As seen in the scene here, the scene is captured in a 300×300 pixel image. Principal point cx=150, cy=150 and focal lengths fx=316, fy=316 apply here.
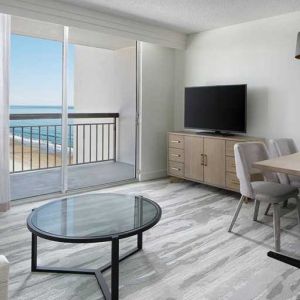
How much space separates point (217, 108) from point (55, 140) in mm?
2771

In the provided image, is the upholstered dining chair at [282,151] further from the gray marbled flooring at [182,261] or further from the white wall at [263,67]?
the white wall at [263,67]

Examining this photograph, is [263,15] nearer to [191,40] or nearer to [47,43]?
[191,40]

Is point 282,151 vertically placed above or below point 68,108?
below

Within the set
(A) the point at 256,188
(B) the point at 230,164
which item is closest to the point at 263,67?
(B) the point at 230,164

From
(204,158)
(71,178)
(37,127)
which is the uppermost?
(37,127)

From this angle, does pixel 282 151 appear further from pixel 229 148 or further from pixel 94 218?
pixel 94 218

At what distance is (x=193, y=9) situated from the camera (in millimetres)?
3869

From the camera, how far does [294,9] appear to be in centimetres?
379

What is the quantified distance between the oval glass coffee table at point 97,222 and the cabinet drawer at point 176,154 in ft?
7.16

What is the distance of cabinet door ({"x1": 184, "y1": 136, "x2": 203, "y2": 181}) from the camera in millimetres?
4574

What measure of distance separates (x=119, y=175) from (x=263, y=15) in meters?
3.23

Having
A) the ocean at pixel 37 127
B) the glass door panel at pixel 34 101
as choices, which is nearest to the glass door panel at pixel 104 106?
the ocean at pixel 37 127

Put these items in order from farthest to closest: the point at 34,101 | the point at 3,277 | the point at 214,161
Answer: the point at 34,101 < the point at 214,161 < the point at 3,277

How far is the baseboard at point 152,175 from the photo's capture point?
5.18 m
